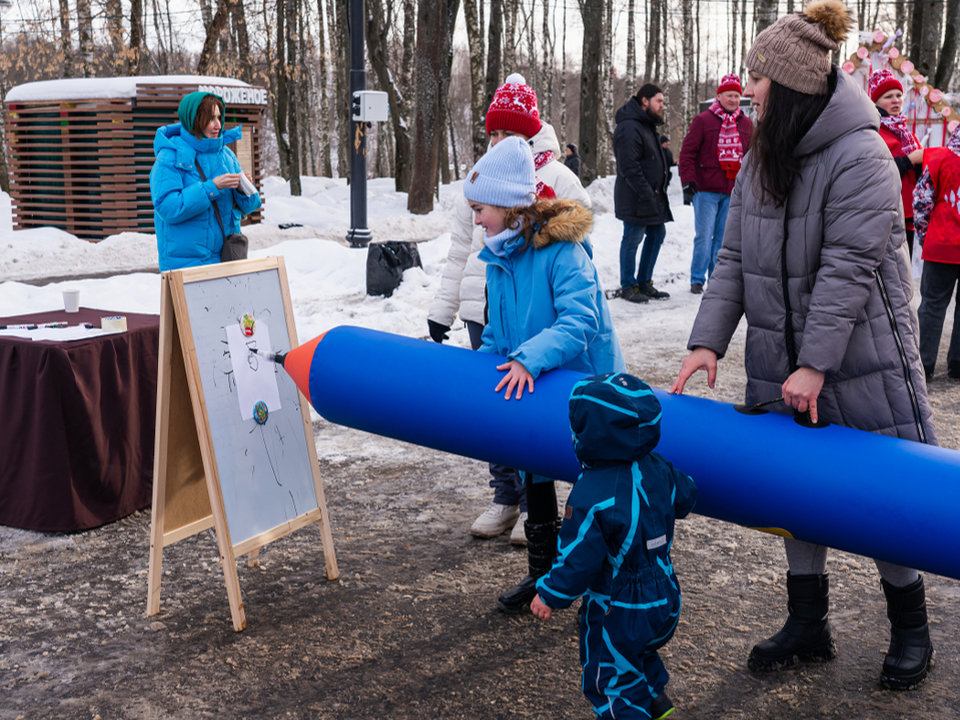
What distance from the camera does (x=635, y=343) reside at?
7.65m

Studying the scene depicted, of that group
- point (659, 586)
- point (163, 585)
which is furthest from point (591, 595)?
point (163, 585)

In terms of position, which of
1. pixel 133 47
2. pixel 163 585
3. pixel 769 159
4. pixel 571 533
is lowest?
pixel 163 585

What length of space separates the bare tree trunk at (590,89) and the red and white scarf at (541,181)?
15.1m

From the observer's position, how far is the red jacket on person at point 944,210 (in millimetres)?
6039

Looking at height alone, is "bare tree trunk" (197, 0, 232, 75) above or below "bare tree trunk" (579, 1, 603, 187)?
above

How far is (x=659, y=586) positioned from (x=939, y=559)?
0.76 metres

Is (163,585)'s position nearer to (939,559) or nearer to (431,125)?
(939,559)

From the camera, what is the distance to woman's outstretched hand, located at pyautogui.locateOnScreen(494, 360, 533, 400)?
2.71 metres

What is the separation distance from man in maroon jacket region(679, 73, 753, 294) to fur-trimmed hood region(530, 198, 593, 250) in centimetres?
660

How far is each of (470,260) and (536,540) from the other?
1346 mm

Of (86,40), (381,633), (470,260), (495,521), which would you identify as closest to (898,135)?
(470,260)

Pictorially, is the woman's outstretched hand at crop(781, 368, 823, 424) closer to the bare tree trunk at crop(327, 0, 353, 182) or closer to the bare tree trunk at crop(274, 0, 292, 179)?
the bare tree trunk at crop(327, 0, 353, 182)

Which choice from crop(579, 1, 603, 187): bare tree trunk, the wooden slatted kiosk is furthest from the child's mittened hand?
crop(579, 1, 603, 187): bare tree trunk

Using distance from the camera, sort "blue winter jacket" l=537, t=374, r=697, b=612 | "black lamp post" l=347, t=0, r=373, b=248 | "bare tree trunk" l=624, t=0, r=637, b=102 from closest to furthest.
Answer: "blue winter jacket" l=537, t=374, r=697, b=612 → "black lamp post" l=347, t=0, r=373, b=248 → "bare tree trunk" l=624, t=0, r=637, b=102
